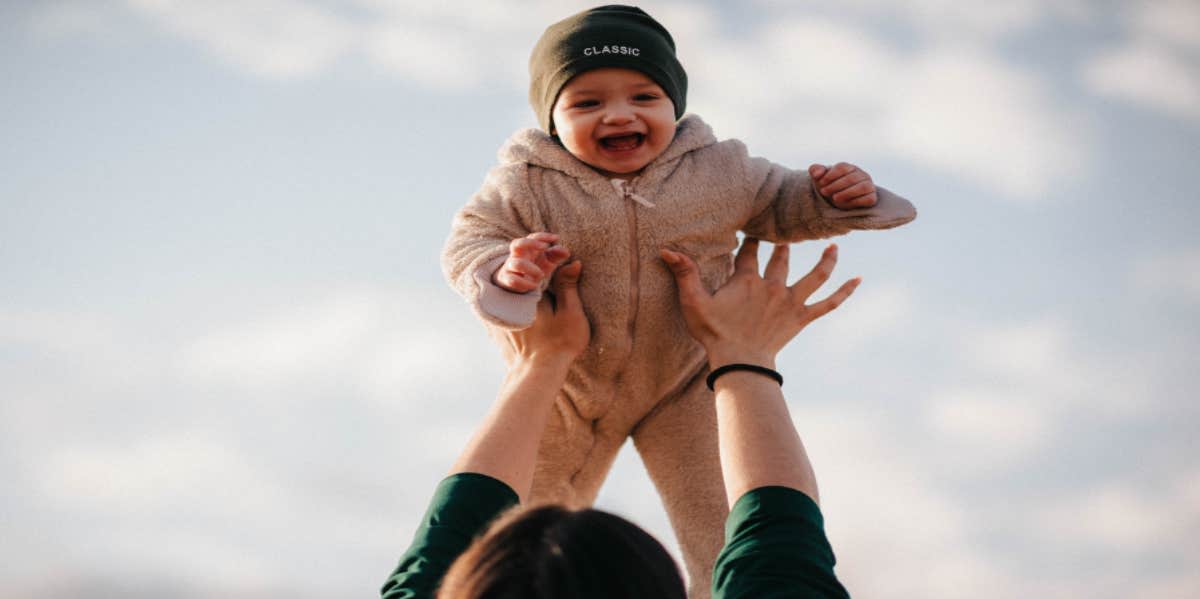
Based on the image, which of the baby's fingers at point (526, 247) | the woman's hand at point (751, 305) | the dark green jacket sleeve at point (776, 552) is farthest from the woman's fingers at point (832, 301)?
the dark green jacket sleeve at point (776, 552)

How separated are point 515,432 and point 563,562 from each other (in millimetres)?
999

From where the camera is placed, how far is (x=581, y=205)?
10.7 feet

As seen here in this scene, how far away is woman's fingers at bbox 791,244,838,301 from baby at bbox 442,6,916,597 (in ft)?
0.23

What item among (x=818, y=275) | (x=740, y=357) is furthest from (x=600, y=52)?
(x=740, y=357)

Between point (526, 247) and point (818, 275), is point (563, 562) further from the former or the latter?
point (818, 275)

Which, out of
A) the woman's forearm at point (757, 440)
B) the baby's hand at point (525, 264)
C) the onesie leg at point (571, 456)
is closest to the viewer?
the woman's forearm at point (757, 440)

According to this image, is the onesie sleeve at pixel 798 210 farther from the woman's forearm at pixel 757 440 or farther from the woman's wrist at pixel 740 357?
the woman's forearm at pixel 757 440

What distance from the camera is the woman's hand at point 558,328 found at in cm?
301

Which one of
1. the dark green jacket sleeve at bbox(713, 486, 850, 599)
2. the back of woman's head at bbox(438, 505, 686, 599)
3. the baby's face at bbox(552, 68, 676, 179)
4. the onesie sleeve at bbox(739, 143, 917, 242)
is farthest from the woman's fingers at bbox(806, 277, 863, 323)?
the back of woman's head at bbox(438, 505, 686, 599)

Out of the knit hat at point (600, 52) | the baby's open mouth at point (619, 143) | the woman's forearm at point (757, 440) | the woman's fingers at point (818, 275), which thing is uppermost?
the knit hat at point (600, 52)

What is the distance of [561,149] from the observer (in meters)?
3.36

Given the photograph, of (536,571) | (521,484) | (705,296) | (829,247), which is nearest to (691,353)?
(705,296)

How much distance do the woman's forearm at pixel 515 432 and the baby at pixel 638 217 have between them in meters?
0.49

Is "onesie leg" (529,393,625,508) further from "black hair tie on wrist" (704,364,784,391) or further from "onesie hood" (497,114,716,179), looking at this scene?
"black hair tie on wrist" (704,364,784,391)
